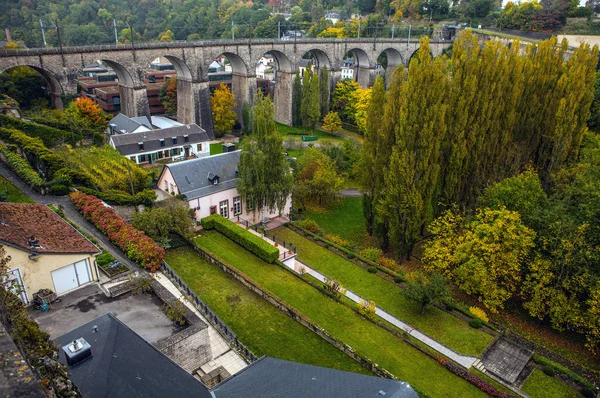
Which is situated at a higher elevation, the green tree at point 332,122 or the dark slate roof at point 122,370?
the dark slate roof at point 122,370

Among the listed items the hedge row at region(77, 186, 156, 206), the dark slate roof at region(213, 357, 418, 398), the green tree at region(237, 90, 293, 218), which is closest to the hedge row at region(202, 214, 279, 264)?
the green tree at region(237, 90, 293, 218)

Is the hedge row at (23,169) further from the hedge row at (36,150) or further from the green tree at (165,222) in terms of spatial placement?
the green tree at (165,222)

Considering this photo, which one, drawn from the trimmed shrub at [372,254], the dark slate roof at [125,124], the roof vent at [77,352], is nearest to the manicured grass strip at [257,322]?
the roof vent at [77,352]

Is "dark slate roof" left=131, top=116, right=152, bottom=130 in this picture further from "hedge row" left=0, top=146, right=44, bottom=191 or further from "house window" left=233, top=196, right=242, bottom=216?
"house window" left=233, top=196, right=242, bottom=216

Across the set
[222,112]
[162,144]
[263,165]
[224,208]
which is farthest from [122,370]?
[222,112]

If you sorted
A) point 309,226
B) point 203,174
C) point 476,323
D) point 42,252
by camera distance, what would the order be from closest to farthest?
point 42,252 → point 476,323 → point 203,174 → point 309,226

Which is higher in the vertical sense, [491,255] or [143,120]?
[143,120]

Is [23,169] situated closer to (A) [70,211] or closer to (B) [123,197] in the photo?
(A) [70,211]
